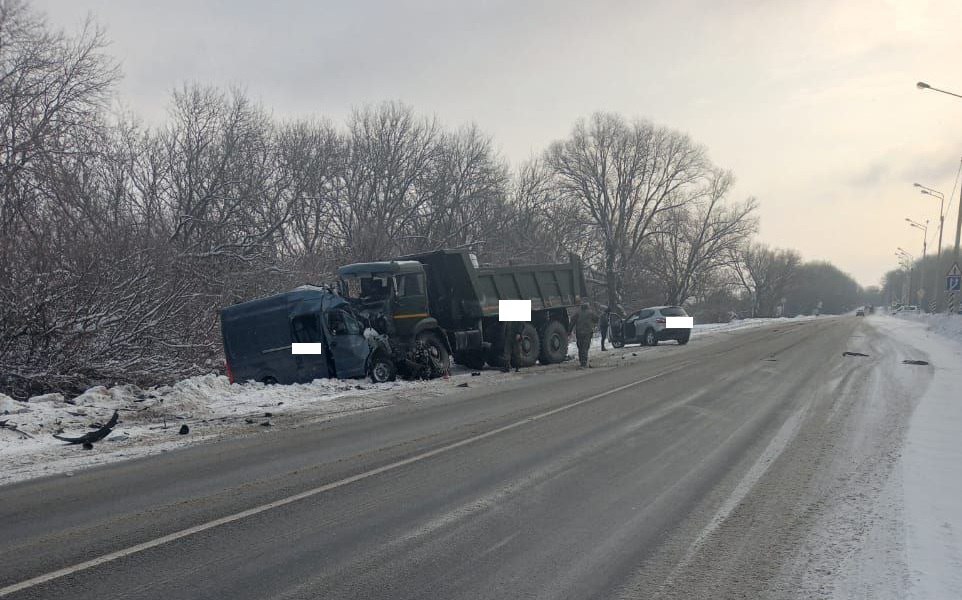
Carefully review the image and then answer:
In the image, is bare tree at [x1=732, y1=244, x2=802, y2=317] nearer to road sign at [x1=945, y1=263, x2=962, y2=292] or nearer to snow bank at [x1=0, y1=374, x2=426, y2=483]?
road sign at [x1=945, y1=263, x2=962, y2=292]

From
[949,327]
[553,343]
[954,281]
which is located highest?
[954,281]

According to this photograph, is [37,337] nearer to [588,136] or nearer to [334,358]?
[334,358]

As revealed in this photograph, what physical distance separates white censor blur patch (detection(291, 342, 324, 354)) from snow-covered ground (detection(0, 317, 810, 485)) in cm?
69

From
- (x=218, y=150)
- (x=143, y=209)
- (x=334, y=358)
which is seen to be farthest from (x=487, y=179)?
(x=334, y=358)

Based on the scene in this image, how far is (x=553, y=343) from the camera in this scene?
72.8ft

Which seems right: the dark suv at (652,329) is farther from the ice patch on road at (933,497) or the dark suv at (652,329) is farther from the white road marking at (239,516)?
the white road marking at (239,516)

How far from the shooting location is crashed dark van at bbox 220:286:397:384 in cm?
1570

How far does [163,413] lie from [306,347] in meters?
4.00

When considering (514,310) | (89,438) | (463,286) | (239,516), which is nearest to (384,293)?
(463,286)

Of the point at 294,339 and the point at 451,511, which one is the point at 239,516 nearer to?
the point at 451,511

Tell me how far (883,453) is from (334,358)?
1103 cm

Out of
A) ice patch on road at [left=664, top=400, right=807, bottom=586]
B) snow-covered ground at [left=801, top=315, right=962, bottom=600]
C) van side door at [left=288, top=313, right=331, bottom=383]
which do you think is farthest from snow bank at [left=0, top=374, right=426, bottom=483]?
snow-covered ground at [left=801, top=315, right=962, bottom=600]

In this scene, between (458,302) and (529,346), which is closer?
(458,302)

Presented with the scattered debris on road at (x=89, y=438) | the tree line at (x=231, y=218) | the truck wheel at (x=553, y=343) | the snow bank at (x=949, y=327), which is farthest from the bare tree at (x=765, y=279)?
the scattered debris on road at (x=89, y=438)
